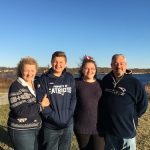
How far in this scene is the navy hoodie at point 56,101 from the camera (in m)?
5.20

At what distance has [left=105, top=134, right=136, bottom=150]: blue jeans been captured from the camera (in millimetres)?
5238

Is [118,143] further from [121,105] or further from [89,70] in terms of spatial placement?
[89,70]

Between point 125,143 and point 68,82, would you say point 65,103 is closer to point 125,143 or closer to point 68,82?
point 68,82

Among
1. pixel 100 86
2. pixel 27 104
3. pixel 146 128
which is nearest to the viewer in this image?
pixel 27 104

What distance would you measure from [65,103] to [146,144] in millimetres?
3802

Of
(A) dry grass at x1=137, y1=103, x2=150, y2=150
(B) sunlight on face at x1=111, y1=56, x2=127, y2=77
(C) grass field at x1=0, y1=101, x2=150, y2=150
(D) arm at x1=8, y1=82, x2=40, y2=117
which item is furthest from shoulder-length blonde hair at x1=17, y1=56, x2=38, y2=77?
(A) dry grass at x1=137, y1=103, x2=150, y2=150

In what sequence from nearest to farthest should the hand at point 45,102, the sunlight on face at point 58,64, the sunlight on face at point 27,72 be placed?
the sunlight on face at point 27,72 → the hand at point 45,102 → the sunlight on face at point 58,64

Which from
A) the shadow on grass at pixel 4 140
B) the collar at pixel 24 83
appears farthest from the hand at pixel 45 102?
the shadow on grass at pixel 4 140

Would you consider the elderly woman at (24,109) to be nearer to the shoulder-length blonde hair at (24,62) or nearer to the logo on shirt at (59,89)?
the shoulder-length blonde hair at (24,62)

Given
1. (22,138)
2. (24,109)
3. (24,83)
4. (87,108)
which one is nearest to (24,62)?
(24,83)

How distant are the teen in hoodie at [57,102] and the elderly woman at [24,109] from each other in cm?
27

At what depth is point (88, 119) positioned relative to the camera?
543cm

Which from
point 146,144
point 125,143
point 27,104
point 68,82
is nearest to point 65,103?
point 68,82

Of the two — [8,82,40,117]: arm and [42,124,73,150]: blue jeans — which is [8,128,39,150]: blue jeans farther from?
[42,124,73,150]: blue jeans
